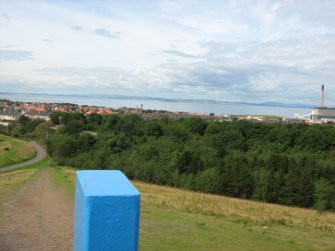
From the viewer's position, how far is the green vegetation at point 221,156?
3834 centimetres

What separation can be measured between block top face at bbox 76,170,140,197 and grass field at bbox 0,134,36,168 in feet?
179

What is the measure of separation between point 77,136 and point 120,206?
210 feet

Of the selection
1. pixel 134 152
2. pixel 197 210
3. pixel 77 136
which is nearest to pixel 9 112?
pixel 77 136

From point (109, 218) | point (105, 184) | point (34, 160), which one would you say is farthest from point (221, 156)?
point (109, 218)

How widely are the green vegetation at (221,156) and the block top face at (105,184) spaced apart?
3395 cm

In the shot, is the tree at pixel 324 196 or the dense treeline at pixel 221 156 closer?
the tree at pixel 324 196

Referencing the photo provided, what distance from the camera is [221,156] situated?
52750mm

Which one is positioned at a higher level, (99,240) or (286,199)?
(99,240)

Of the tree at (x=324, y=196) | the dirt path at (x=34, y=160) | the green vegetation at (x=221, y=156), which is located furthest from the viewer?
the dirt path at (x=34, y=160)

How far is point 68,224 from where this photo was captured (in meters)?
12.0

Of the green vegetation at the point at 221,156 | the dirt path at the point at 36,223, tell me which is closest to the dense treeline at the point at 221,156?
the green vegetation at the point at 221,156

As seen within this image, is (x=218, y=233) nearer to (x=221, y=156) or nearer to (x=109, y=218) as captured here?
(x=109, y=218)

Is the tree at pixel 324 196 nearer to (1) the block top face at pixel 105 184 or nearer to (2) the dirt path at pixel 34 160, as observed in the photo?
(2) the dirt path at pixel 34 160

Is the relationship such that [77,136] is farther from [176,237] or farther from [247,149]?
[176,237]
